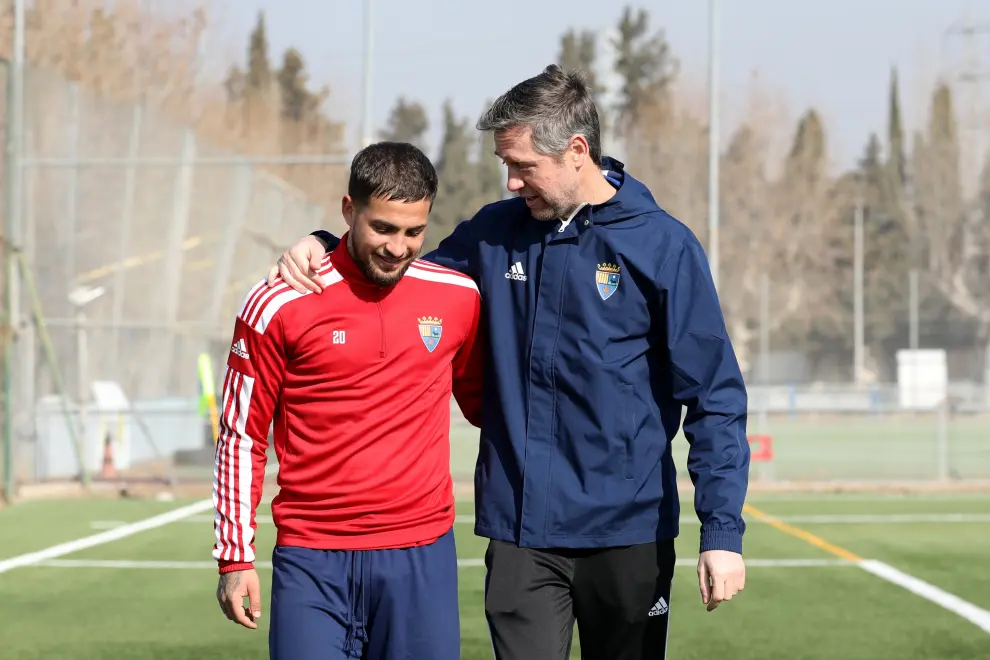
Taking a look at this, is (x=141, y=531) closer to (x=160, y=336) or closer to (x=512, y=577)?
(x=160, y=336)

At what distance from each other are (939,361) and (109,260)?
32647 millimetres

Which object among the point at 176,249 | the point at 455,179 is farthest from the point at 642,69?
the point at 176,249

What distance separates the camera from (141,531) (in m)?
13.0

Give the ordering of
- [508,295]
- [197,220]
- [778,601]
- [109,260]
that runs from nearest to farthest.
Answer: [508,295] → [778,601] → [109,260] → [197,220]

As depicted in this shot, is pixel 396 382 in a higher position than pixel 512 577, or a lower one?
higher

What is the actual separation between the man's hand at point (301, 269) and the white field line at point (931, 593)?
565 centimetres

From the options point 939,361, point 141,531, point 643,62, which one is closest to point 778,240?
point 643,62

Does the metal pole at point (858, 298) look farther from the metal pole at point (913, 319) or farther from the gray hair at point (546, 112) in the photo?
the gray hair at point (546, 112)

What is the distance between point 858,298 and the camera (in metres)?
64.1

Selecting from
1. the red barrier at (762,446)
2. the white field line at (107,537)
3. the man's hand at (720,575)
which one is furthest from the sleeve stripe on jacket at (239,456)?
the red barrier at (762,446)

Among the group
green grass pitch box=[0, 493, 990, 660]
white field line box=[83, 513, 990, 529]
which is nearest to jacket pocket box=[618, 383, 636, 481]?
green grass pitch box=[0, 493, 990, 660]

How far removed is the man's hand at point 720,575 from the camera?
3.77 m

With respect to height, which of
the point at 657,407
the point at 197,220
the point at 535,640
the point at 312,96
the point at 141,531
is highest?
the point at 312,96

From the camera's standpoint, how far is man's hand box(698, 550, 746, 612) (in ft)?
12.4
